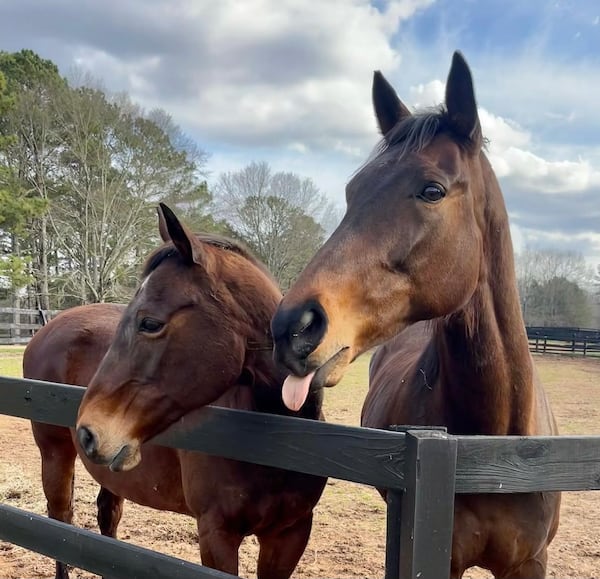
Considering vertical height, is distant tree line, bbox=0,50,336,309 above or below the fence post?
above

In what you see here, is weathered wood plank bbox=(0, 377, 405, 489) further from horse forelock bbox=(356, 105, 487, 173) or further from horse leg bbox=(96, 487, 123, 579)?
horse leg bbox=(96, 487, 123, 579)

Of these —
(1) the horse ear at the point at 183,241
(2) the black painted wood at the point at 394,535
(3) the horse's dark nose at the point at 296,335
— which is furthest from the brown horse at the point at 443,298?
(1) the horse ear at the point at 183,241

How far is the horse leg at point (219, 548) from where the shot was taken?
2371 mm

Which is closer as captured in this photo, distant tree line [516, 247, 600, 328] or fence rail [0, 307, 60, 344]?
fence rail [0, 307, 60, 344]

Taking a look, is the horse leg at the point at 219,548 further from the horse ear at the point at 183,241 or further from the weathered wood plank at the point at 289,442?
the horse ear at the point at 183,241

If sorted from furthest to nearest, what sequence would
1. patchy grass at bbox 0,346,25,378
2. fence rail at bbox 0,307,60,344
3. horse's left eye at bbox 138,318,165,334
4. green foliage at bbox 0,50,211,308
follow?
green foliage at bbox 0,50,211,308, fence rail at bbox 0,307,60,344, patchy grass at bbox 0,346,25,378, horse's left eye at bbox 138,318,165,334

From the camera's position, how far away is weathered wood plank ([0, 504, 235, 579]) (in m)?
1.88

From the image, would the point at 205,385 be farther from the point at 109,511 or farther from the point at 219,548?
the point at 109,511

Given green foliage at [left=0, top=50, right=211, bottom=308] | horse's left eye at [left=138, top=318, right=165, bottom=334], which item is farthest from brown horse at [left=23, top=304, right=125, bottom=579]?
green foliage at [left=0, top=50, right=211, bottom=308]

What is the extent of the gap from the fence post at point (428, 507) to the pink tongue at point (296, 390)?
0.32 metres

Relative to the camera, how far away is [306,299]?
1542 mm

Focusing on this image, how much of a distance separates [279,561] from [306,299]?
5.59ft

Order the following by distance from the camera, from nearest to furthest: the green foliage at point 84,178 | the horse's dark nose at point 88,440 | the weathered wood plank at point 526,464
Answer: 1. the weathered wood plank at point 526,464
2. the horse's dark nose at point 88,440
3. the green foliage at point 84,178

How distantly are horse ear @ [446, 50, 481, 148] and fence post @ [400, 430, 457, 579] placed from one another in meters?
1.14
